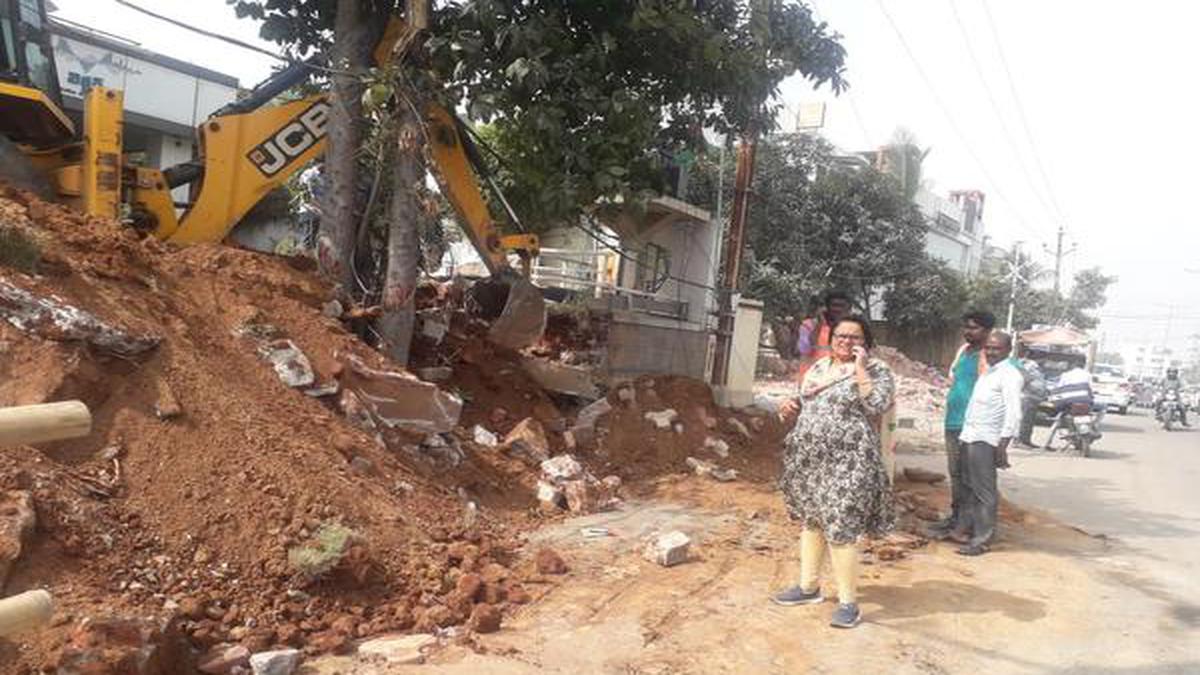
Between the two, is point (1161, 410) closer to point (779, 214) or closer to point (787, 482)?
point (779, 214)

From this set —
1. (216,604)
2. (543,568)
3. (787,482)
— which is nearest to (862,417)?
(787,482)

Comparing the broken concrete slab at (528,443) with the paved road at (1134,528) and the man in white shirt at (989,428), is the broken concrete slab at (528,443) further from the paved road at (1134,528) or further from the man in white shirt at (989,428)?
the paved road at (1134,528)

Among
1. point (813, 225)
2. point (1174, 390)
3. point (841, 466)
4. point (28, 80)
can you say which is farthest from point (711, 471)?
point (1174, 390)

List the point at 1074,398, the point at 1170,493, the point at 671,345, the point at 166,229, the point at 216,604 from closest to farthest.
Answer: the point at 216,604
the point at 166,229
the point at 1170,493
the point at 671,345
the point at 1074,398

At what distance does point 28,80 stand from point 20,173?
1008 millimetres

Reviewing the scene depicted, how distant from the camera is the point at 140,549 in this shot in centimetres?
A: 429

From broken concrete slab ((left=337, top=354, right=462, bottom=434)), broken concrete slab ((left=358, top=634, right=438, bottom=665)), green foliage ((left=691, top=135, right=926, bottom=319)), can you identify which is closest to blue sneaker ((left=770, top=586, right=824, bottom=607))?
broken concrete slab ((left=358, top=634, right=438, bottom=665))

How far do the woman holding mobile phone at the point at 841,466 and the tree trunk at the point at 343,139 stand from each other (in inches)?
184

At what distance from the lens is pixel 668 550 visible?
580cm

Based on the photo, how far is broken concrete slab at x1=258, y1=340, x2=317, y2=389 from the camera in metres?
6.39

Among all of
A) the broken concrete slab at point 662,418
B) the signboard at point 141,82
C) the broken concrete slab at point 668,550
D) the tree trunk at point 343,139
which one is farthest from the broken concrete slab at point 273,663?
the signboard at point 141,82

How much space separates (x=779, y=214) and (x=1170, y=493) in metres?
15.8

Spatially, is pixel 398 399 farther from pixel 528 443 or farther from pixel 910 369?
pixel 910 369

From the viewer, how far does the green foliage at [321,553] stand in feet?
14.8
